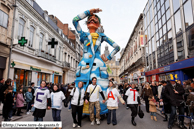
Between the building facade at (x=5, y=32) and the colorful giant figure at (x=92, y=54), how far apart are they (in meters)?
8.28

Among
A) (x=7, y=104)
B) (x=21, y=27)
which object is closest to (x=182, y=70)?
(x=7, y=104)

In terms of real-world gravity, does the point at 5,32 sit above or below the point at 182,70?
above

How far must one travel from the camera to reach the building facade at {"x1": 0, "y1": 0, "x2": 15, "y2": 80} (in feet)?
35.6

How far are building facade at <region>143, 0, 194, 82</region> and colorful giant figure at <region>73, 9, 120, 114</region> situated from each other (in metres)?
8.10

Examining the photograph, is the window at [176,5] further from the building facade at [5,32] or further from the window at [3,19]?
the window at [3,19]

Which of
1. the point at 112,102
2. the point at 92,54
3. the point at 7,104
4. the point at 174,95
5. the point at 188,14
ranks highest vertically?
the point at 188,14

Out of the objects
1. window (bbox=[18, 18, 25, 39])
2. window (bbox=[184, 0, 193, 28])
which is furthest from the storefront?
window (bbox=[18, 18, 25, 39])

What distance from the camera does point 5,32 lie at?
37.0 ft

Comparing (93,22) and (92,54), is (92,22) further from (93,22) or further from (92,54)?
(92,54)

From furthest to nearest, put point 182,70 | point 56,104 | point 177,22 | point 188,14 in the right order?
point 177,22 → point 182,70 → point 188,14 → point 56,104

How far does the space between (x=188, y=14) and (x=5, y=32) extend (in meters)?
15.1

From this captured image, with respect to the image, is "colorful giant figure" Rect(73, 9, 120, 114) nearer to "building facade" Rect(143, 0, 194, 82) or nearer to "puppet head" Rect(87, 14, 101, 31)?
"puppet head" Rect(87, 14, 101, 31)

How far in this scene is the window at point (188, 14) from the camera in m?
11.1

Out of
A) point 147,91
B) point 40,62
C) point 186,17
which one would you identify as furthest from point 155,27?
point 40,62
